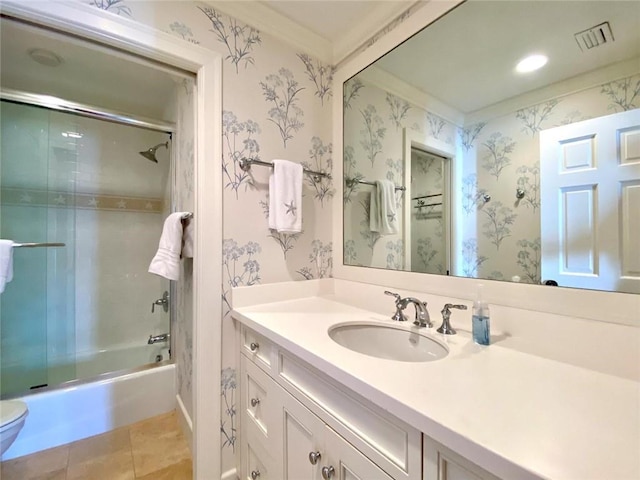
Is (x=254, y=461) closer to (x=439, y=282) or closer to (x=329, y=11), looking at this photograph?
(x=439, y=282)

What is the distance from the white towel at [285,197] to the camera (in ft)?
4.16

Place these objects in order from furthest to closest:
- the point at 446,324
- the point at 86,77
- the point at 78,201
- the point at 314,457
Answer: the point at 78,201 → the point at 86,77 → the point at 446,324 → the point at 314,457

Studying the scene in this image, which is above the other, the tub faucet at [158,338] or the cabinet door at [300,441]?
the cabinet door at [300,441]

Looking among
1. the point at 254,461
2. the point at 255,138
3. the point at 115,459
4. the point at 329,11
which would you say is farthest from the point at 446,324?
A: the point at 115,459

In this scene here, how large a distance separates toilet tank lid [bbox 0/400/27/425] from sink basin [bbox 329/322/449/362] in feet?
4.55

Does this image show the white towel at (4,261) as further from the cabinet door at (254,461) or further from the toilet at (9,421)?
the cabinet door at (254,461)

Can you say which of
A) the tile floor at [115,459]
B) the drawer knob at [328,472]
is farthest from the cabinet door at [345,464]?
the tile floor at [115,459]

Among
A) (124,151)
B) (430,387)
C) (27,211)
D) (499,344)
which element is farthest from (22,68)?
(499,344)

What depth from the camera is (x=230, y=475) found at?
1198 millimetres

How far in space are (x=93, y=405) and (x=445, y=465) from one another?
1882mm

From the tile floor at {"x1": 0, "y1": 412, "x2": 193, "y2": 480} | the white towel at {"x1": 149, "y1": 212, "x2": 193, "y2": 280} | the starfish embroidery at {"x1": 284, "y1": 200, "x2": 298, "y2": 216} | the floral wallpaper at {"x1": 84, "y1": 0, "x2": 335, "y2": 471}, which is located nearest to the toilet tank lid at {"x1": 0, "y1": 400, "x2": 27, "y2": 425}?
the tile floor at {"x1": 0, "y1": 412, "x2": 193, "y2": 480}

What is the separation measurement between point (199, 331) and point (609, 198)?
1.47 m

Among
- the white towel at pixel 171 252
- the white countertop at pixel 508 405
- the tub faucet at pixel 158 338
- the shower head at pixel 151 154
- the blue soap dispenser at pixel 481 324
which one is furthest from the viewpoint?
the shower head at pixel 151 154

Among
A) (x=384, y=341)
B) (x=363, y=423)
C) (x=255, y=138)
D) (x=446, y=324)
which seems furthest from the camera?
(x=255, y=138)
